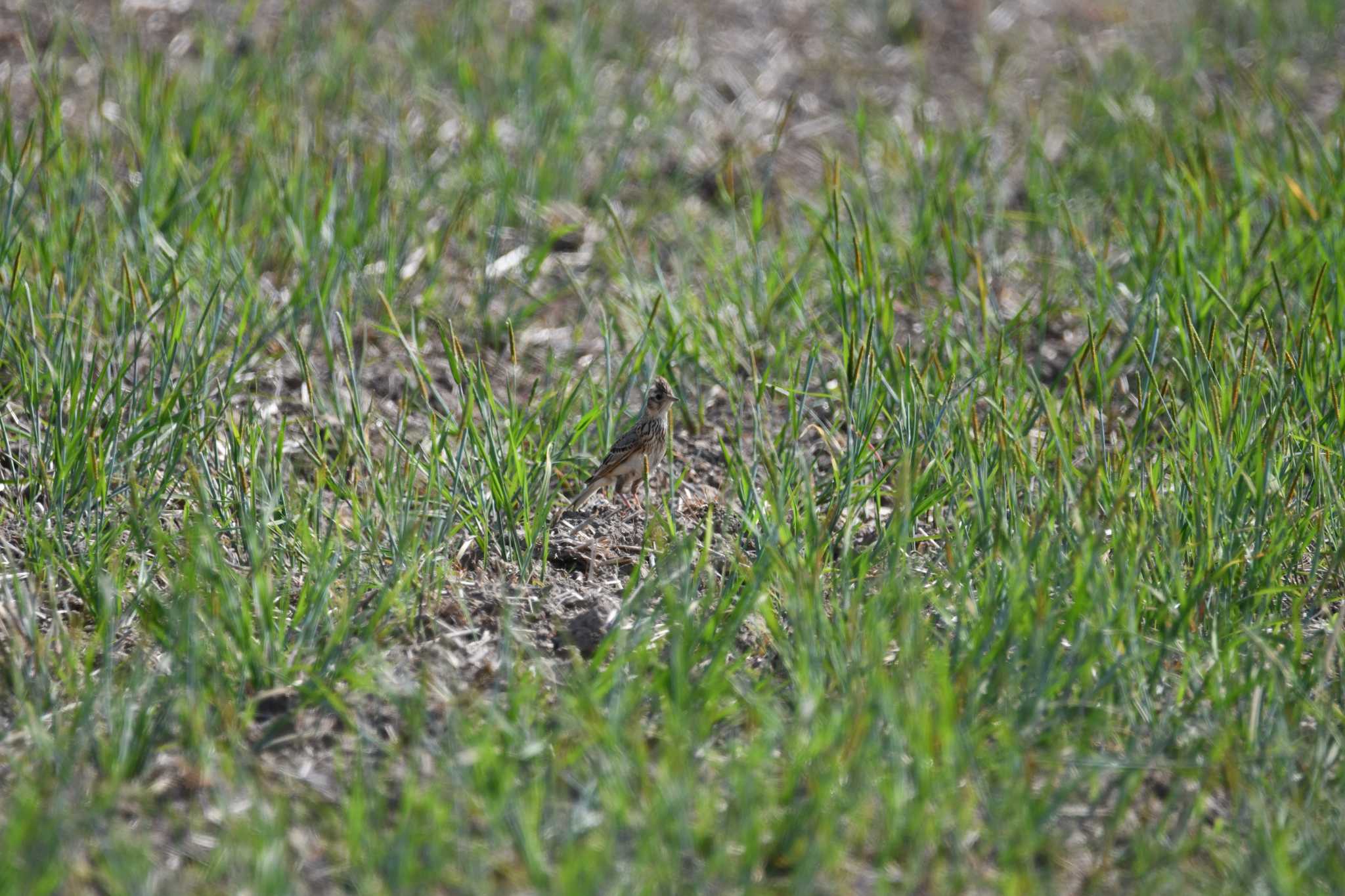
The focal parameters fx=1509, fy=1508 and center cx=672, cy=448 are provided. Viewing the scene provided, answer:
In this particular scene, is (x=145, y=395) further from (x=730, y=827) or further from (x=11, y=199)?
(x=730, y=827)

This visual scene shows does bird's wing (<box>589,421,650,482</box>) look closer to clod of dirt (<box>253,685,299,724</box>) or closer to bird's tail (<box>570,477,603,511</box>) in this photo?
bird's tail (<box>570,477,603,511</box>)

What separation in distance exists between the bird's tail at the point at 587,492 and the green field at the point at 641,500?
0.23ft

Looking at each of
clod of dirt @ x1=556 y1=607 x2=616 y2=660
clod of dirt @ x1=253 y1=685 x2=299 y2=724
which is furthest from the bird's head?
clod of dirt @ x1=253 y1=685 x2=299 y2=724

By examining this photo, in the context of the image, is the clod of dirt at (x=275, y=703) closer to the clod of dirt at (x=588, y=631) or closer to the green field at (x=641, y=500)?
the green field at (x=641, y=500)

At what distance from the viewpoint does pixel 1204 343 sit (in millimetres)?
4043

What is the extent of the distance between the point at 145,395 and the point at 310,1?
13.0 ft

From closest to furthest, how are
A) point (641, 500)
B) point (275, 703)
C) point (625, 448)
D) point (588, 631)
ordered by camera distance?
point (275, 703), point (588, 631), point (625, 448), point (641, 500)

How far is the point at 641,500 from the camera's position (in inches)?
163

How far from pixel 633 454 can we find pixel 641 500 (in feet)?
0.60

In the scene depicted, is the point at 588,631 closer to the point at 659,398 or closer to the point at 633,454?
the point at 633,454

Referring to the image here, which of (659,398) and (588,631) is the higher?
(659,398)

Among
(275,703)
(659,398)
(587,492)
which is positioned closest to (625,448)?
(587,492)

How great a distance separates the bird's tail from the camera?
400 centimetres

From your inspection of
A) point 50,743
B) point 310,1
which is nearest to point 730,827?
point 50,743
